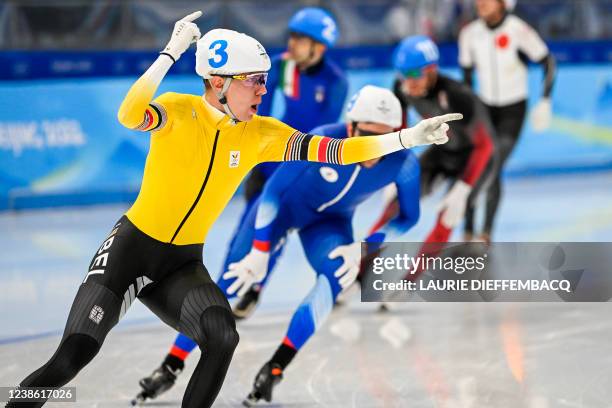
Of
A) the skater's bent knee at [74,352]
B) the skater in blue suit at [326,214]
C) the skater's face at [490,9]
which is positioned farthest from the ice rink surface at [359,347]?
the skater's face at [490,9]

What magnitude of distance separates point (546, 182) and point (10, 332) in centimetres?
779

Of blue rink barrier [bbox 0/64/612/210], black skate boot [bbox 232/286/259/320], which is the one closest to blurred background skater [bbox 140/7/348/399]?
black skate boot [bbox 232/286/259/320]

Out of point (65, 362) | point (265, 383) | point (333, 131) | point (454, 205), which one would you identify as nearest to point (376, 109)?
point (333, 131)

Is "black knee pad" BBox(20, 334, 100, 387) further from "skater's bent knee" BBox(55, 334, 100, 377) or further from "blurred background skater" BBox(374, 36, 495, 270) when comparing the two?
"blurred background skater" BBox(374, 36, 495, 270)

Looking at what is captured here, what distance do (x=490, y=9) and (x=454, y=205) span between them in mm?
2475

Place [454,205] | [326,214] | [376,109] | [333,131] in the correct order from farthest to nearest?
[454,205]
[326,214]
[333,131]
[376,109]

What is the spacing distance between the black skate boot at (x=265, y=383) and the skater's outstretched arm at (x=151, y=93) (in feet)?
4.75

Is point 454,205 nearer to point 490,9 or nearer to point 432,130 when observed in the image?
point 490,9

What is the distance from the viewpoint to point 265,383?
5.00m

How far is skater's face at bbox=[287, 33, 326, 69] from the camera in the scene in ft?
23.2

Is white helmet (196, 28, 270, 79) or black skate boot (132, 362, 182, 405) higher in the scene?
white helmet (196, 28, 270, 79)

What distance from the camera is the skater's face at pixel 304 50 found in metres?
7.07

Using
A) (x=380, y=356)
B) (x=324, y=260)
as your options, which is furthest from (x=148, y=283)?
(x=380, y=356)

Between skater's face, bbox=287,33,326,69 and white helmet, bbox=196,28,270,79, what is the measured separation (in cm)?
280
